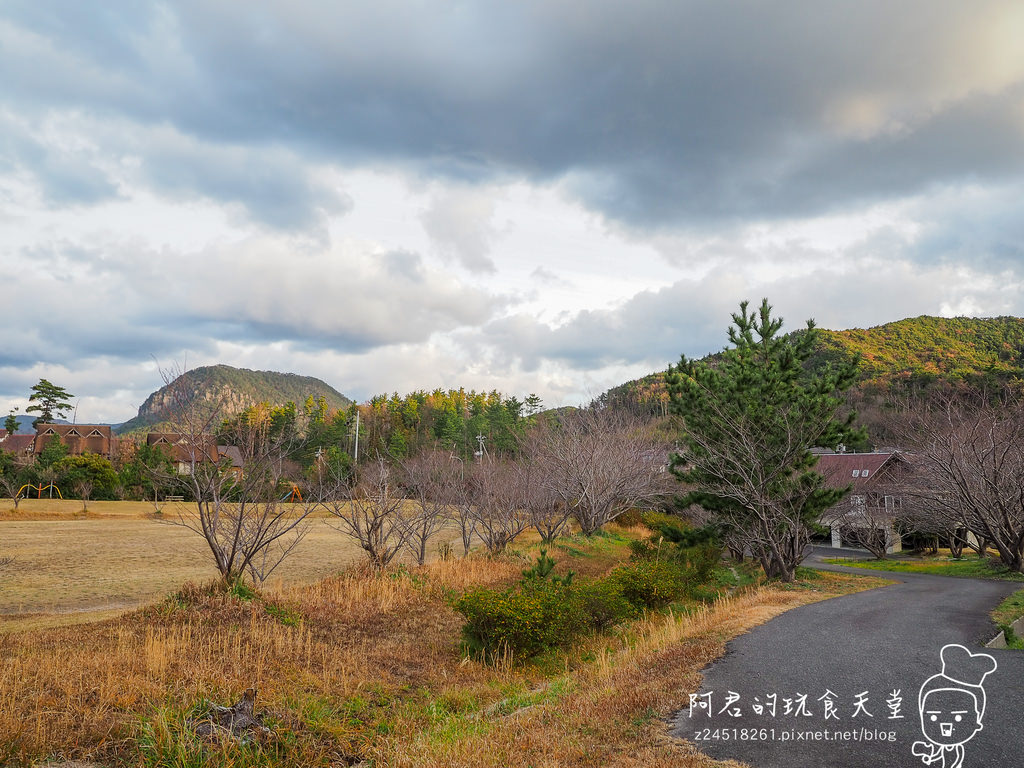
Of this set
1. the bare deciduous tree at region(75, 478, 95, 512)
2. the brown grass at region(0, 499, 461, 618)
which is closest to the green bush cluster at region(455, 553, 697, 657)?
the brown grass at region(0, 499, 461, 618)

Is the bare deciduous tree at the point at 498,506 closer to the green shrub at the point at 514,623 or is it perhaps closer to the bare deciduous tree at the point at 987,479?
the green shrub at the point at 514,623

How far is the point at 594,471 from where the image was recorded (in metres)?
27.4

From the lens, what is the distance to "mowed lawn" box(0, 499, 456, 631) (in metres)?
15.5

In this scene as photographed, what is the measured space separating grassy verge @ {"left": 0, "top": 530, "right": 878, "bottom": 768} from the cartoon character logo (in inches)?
79.6

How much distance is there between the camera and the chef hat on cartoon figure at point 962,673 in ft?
21.1

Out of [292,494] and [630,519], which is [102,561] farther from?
[630,519]

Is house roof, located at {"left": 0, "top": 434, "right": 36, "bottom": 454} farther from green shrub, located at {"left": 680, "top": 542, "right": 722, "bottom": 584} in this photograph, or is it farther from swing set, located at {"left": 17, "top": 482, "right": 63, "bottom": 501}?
green shrub, located at {"left": 680, "top": 542, "right": 722, "bottom": 584}

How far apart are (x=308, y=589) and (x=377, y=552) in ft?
11.4

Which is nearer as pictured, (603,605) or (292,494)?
(603,605)

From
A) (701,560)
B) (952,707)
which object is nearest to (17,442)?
(701,560)

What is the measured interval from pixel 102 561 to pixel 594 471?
20.0m

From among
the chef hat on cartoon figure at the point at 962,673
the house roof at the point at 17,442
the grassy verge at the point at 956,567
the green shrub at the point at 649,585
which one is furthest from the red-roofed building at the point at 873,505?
the house roof at the point at 17,442

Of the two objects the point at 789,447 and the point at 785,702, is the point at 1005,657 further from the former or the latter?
the point at 789,447

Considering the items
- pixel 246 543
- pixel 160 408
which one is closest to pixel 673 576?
pixel 246 543
